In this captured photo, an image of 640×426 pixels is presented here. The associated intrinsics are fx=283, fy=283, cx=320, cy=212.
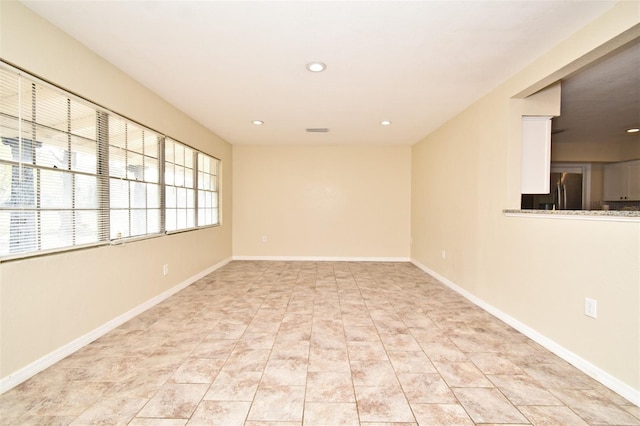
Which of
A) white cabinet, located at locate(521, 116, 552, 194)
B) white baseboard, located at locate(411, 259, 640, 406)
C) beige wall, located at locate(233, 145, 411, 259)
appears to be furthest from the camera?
beige wall, located at locate(233, 145, 411, 259)

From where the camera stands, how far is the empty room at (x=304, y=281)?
1.72 meters

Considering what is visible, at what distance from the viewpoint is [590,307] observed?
1.97 meters

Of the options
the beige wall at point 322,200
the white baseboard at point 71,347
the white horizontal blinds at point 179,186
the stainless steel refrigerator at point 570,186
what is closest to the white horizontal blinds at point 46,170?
the white baseboard at point 71,347

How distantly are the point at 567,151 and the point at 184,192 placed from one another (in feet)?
23.3

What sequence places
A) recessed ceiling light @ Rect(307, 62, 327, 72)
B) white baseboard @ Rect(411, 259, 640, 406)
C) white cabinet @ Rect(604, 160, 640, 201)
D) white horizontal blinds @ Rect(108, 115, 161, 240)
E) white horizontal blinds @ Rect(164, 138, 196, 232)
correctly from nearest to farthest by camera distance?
white baseboard @ Rect(411, 259, 640, 406) → recessed ceiling light @ Rect(307, 62, 327, 72) → white horizontal blinds @ Rect(108, 115, 161, 240) → white horizontal blinds @ Rect(164, 138, 196, 232) → white cabinet @ Rect(604, 160, 640, 201)

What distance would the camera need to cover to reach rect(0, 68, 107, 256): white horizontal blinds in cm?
177

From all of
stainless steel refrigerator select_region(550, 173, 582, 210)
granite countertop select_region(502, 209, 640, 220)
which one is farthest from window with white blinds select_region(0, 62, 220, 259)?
stainless steel refrigerator select_region(550, 173, 582, 210)

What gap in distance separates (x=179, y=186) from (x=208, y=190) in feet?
3.50

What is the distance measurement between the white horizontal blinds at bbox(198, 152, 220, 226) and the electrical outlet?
4.69 m

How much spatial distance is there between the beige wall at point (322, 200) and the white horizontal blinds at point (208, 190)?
709mm

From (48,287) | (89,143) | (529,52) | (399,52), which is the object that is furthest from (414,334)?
(89,143)

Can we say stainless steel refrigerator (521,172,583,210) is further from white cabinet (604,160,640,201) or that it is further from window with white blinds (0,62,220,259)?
window with white blinds (0,62,220,259)

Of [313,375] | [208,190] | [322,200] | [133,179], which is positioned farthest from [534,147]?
[208,190]

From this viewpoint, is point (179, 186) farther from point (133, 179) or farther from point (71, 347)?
point (71, 347)
